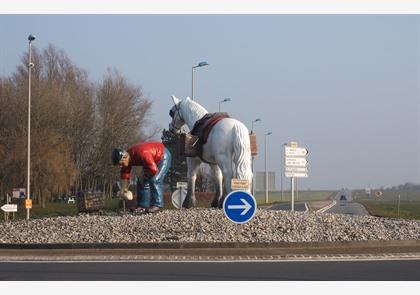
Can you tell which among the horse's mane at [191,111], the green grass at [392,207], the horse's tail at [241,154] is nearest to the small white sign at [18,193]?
the horse's mane at [191,111]

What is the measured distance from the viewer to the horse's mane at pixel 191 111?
75.6ft

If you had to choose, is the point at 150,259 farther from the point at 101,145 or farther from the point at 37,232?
the point at 101,145

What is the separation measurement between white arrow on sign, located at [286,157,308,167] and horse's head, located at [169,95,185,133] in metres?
4.09

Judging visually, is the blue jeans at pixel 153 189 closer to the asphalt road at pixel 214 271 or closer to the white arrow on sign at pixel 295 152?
the white arrow on sign at pixel 295 152

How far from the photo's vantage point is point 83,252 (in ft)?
58.1

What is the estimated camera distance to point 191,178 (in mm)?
23016

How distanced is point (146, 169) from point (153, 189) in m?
0.68

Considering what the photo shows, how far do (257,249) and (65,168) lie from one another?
35.6 meters

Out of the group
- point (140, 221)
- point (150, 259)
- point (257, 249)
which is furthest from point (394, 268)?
point (140, 221)

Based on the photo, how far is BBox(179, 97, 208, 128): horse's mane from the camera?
23.0m

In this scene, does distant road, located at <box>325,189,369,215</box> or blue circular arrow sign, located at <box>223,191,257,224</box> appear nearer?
blue circular arrow sign, located at <box>223,191,257,224</box>

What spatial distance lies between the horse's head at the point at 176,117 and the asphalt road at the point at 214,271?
8.84 m

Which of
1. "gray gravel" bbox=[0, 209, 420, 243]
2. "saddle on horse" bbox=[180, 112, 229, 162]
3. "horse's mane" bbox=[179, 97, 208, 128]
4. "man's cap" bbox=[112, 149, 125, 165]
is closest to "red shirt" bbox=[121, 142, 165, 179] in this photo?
"man's cap" bbox=[112, 149, 125, 165]

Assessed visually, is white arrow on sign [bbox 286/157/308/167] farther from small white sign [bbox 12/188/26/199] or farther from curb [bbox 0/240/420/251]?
small white sign [bbox 12/188/26/199]
